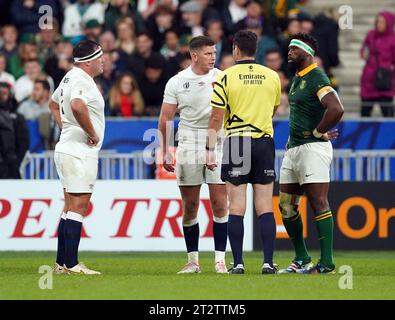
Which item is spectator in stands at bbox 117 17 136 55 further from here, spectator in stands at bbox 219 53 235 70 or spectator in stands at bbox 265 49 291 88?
spectator in stands at bbox 265 49 291 88

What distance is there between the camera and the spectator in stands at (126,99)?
21.6 metres

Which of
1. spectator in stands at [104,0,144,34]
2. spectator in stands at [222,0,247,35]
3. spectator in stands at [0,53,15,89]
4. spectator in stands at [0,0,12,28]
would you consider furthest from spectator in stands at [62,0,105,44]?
spectator in stands at [222,0,247,35]

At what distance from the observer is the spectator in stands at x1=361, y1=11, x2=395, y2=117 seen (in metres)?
22.5

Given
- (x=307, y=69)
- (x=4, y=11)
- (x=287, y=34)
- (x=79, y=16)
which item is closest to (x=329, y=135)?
(x=307, y=69)

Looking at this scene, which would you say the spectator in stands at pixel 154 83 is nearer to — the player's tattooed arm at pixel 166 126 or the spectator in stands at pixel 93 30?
the spectator in stands at pixel 93 30

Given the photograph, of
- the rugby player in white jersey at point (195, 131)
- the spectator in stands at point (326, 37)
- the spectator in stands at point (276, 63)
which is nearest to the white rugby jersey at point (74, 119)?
the rugby player in white jersey at point (195, 131)

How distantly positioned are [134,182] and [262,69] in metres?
5.44

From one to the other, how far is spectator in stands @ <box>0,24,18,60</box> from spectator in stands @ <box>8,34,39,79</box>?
178 mm

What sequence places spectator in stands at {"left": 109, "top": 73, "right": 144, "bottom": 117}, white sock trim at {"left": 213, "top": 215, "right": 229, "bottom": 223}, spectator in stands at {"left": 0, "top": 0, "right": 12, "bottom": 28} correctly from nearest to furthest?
white sock trim at {"left": 213, "top": 215, "right": 229, "bottom": 223}
spectator in stands at {"left": 109, "top": 73, "right": 144, "bottom": 117}
spectator in stands at {"left": 0, "top": 0, "right": 12, "bottom": 28}

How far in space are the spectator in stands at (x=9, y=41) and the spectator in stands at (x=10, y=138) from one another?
3.36 m

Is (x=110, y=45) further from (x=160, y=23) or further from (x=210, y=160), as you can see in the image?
(x=210, y=160)

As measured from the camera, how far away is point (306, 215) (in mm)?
19094
